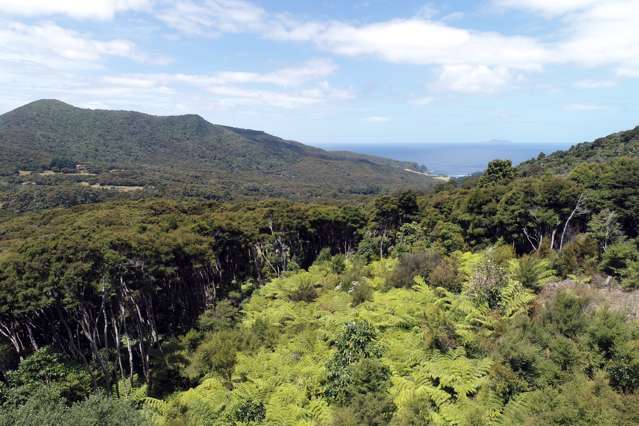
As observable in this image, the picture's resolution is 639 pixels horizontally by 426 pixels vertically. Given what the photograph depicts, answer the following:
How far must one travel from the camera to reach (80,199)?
79.1 meters

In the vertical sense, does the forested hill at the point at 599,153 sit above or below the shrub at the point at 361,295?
above

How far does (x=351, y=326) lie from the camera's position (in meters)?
12.5

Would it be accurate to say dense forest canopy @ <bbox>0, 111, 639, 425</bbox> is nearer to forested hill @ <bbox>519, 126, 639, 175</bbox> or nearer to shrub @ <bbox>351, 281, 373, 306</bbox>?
shrub @ <bbox>351, 281, 373, 306</bbox>

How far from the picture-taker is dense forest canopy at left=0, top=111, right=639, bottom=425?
9.40 metres

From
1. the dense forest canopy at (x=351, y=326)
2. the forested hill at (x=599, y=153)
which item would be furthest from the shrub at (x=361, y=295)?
the forested hill at (x=599, y=153)

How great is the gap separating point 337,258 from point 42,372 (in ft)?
61.2

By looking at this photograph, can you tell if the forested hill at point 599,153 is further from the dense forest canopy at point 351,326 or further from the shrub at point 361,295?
the shrub at point 361,295

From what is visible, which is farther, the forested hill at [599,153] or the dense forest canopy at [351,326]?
the forested hill at [599,153]

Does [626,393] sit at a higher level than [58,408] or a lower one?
higher

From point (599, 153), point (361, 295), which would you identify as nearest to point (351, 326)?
point (361, 295)

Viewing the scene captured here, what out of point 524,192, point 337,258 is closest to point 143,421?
point 337,258

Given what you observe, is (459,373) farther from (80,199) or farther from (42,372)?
(80,199)

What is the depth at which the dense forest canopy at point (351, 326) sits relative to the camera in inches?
370

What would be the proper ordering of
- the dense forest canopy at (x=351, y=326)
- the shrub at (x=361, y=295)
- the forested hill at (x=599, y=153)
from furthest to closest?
the forested hill at (x=599, y=153) → the shrub at (x=361, y=295) → the dense forest canopy at (x=351, y=326)
